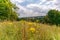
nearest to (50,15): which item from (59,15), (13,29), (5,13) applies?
(59,15)

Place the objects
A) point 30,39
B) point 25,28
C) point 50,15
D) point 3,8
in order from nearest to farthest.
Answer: point 30,39
point 25,28
point 3,8
point 50,15

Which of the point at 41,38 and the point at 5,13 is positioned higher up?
the point at 41,38

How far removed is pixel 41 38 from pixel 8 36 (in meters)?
0.71

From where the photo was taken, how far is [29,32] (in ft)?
16.3

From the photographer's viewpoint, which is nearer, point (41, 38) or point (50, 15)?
point (41, 38)

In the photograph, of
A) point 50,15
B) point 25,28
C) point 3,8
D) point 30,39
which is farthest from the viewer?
point 50,15

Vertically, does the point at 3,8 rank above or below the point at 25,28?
below

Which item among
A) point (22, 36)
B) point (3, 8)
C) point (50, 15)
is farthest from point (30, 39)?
point (50, 15)

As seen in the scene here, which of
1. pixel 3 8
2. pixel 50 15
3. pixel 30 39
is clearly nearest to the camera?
pixel 30 39

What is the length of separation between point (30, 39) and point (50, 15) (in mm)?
62844

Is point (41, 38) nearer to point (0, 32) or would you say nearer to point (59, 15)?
point (0, 32)

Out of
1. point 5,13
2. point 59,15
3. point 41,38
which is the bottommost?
point 59,15

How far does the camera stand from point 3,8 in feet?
121

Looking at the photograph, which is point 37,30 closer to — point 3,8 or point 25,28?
point 25,28
